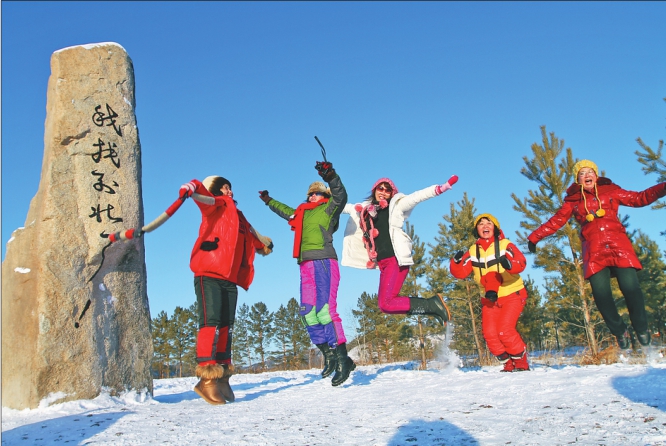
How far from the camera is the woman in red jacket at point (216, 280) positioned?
4.19m

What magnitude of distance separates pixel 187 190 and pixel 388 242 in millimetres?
2310

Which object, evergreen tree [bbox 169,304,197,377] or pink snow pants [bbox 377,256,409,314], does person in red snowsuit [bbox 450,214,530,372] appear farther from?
evergreen tree [bbox 169,304,197,377]

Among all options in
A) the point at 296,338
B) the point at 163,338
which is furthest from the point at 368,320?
the point at 163,338

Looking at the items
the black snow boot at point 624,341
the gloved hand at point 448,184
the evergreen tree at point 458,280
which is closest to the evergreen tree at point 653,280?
the evergreen tree at point 458,280

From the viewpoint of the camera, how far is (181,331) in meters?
35.7

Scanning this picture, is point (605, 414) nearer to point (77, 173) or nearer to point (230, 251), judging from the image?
point (230, 251)

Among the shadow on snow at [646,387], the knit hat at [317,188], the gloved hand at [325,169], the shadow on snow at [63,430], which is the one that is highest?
the knit hat at [317,188]

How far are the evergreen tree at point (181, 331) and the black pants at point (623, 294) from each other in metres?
33.1

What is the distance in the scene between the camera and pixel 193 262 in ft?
14.8

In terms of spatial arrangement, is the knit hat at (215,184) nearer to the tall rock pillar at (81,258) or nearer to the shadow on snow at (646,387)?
the tall rock pillar at (81,258)

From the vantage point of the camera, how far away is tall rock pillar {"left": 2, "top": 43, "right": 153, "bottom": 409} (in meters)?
4.25

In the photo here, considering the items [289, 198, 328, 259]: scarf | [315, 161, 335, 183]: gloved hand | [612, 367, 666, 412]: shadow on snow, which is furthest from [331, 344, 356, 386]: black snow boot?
[612, 367, 666, 412]: shadow on snow

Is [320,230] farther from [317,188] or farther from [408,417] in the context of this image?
[408,417]

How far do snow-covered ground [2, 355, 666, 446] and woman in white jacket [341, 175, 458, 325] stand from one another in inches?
41.0
